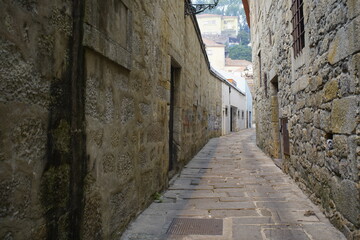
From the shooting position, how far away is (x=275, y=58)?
18.1ft

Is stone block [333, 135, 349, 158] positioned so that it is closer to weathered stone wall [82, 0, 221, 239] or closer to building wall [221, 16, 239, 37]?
weathered stone wall [82, 0, 221, 239]

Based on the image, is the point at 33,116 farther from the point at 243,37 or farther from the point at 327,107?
the point at 243,37

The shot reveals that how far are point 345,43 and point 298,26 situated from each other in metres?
1.64

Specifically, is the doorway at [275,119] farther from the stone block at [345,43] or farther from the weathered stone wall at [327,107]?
the stone block at [345,43]

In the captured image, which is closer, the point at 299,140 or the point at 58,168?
the point at 58,168

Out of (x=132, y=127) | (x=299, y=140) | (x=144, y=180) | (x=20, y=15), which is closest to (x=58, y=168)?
(x=20, y=15)

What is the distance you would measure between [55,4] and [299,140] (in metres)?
3.41

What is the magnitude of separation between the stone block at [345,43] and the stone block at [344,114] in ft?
1.12

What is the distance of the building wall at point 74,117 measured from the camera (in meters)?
Answer: 1.19

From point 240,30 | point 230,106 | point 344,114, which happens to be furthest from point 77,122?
point 240,30

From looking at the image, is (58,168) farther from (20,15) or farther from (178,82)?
(178,82)

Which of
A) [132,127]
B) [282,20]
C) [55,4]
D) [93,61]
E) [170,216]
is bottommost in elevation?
[170,216]

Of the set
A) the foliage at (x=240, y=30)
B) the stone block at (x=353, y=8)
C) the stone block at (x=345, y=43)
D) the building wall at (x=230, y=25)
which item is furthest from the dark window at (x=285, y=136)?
the building wall at (x=230, y=25)

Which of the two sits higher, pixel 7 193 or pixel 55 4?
pixel 55 4
